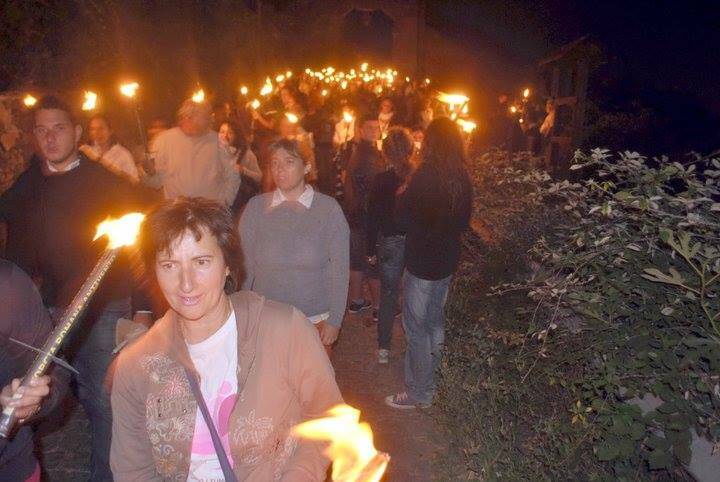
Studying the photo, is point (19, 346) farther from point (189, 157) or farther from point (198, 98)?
point (198, 98)

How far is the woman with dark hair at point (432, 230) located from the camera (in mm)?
5066

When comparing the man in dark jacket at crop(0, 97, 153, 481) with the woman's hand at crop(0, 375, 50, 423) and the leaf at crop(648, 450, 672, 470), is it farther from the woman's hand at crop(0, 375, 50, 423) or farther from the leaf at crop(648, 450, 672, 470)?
the leaf at crop(648, 450, 672, 470)

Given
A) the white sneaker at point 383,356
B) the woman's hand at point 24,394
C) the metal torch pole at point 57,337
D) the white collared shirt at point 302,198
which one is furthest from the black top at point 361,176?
the metal torch pole at point 57,337

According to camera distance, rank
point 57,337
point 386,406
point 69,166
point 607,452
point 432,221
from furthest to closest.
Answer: point 386,406 < point 432,221 < point 69,166 < point 607,452 < point 57,337

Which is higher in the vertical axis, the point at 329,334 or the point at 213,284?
the point at 213,284

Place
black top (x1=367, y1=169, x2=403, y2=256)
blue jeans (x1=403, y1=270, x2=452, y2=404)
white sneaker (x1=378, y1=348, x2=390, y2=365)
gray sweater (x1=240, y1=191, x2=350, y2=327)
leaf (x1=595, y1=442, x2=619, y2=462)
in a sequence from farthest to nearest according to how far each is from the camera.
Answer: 1. white sneaker (x1=378, y1=348, x2=390, y2=365)
2. black top (x1=367, y1=169, x2=403, y2=256)
3. blue jeans (x1=403, y1=270, x2=452, y2=404)
4. gray sweater (x1=240, y1=191, x2=350, y2=327)
5. leaf (x1=595, y1=442, x2=619, y2=462)

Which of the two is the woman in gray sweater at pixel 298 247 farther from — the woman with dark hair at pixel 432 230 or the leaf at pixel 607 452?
the leaf at pixel 607 452

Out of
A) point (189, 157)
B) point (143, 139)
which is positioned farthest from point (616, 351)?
point (143, 139)

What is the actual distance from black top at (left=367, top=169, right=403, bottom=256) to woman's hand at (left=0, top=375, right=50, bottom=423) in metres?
4.09

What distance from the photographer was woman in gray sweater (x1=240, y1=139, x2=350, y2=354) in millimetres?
4520

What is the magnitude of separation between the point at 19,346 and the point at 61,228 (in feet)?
5.17

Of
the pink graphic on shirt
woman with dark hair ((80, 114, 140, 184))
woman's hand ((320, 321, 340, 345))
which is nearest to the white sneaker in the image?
woman's hand ((320, 321, 340, 345))

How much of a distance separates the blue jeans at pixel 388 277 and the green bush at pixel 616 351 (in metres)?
2.03

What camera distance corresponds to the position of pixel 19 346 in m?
2.53
